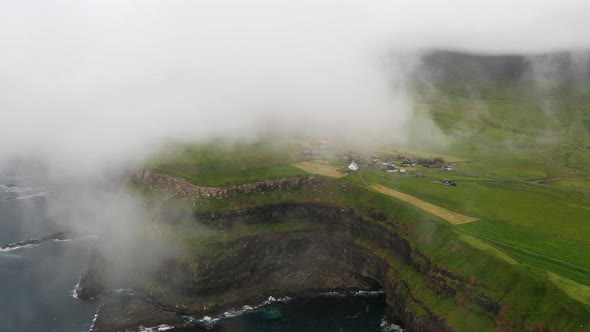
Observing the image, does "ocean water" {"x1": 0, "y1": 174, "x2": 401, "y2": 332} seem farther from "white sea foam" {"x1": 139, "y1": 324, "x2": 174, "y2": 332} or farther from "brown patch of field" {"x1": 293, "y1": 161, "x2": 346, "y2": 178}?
"brown patch of field" {"x1": 293, "y1": 161, "x2": 346, "y2": 178}

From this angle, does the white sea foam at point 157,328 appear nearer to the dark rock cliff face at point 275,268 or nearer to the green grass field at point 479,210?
the dark rock cliff face at point 275,268

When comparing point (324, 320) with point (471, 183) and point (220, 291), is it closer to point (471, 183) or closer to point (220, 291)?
point (220, 291)

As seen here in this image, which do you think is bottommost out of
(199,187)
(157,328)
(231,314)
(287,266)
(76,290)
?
(157,328)

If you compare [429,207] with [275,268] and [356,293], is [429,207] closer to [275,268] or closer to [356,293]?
[356,293]

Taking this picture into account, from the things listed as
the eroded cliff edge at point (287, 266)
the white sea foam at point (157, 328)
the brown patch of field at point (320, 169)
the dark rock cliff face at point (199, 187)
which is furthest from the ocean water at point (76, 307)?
the brown patch of field at point (320, 169)

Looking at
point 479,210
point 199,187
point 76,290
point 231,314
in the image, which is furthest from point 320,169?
point 76,290

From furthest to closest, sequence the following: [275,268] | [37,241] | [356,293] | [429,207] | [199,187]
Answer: [37,241] → [199,187] → [275,268] → [429,207] → [356,293]

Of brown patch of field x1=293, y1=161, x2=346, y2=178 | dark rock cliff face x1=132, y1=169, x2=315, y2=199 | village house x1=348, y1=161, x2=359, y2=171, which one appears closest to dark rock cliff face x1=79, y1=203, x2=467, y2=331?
dark rock cliff face x1=132, y1=169, x2=315, y2=199

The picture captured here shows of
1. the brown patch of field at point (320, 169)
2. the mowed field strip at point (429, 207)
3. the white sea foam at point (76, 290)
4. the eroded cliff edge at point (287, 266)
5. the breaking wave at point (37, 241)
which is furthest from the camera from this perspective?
the brown patch of field at point (320, 169)
